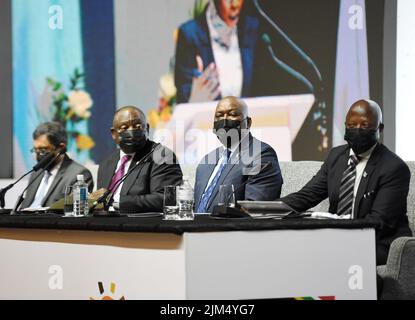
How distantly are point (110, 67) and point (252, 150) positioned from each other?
2.32 meters

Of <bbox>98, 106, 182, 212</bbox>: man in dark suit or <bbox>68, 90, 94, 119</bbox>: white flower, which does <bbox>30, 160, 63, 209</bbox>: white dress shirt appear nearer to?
<bbox>98, 106, 182, 212</bbox>: man in dark suit

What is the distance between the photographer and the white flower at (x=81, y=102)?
7.01 m

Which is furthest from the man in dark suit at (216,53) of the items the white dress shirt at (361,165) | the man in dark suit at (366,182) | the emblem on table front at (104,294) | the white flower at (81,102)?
the emblem on table front at (104,294)

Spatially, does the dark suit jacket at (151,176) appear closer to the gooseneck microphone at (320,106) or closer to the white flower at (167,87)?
the gooseneck microphone at (320,106)

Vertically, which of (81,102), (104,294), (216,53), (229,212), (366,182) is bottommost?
(104,294)

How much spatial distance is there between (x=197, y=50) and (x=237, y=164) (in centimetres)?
182

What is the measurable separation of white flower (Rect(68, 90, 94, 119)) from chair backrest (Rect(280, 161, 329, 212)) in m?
2.35

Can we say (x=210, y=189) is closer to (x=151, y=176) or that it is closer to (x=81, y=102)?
(x=151, y=176)

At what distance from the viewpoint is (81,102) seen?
23.1 ft

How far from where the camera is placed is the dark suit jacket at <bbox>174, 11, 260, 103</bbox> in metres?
6.39

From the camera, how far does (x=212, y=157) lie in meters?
5.31

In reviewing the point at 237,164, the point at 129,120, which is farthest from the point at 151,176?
the point at 237,164

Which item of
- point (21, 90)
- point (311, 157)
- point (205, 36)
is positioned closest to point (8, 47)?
point (21, 90)

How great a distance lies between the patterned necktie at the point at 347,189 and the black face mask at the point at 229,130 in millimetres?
839
